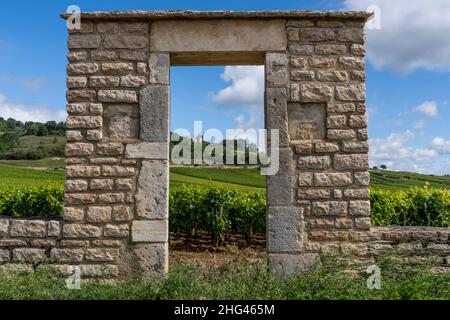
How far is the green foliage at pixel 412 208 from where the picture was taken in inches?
295

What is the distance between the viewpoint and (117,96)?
4652 millimetres

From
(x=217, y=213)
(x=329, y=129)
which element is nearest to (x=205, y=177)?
(x=217, y=213)

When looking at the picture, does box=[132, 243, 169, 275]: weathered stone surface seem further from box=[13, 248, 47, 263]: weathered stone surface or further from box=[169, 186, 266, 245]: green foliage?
box=[169, 186, 266, 245]: green foliage

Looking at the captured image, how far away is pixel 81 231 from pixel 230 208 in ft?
13.0

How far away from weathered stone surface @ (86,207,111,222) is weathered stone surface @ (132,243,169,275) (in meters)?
0.45

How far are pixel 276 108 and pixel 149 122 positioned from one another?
140 centimetres

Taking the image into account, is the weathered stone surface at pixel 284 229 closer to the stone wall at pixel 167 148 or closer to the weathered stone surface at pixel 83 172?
the stone wall at pixel 167 148

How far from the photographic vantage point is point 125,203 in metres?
4.56

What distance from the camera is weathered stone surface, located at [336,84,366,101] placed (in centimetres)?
469

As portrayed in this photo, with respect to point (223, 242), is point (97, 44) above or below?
above

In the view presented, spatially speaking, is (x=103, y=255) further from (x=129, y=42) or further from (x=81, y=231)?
(x=129, y=42)

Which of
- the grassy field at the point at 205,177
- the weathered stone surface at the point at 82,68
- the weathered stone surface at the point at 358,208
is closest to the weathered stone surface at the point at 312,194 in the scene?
the weathered stone surface at the point at 358,208
